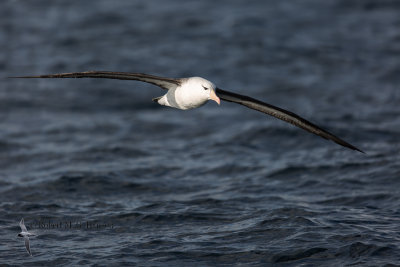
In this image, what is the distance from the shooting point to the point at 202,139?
1759cm

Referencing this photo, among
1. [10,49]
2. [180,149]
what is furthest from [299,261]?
[10,49]

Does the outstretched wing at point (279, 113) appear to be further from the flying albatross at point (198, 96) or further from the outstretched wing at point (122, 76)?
the outstretched wing at point (122, 76)

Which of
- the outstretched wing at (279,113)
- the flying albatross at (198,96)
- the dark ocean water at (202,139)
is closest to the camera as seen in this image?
the flying albatross at (198,96)

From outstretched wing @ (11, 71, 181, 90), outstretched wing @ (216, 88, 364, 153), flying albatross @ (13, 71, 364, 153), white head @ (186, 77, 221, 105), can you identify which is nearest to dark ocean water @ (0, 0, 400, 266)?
outstretched wing @ (216, 88, 364, 153)

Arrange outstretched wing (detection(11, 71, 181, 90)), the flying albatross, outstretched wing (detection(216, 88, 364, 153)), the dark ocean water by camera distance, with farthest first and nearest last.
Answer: the dark ocean water → outstretched wing (detection(216, 88, 364, 153)) → the flying albatross → outstretched wing (detection(11, 71, 181, 90))

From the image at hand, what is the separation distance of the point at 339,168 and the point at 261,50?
9341 mm

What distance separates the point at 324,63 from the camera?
22.7 m

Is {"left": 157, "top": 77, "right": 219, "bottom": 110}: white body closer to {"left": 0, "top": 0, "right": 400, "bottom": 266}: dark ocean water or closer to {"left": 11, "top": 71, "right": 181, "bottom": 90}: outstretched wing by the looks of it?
{"left": 11, "top": 71, "right": 181, "bottom": 90}: outstretched wing

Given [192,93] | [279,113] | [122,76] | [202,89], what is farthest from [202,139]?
[122,76]

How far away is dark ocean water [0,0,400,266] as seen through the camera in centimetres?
1170

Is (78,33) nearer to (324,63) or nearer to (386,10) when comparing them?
(324,63)

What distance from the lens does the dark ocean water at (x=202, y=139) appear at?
461 inches

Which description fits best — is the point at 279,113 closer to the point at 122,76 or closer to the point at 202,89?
the point at 202,89

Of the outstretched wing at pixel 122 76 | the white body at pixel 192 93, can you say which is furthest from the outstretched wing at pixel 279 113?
the outstretched wing at pixel 122 76
